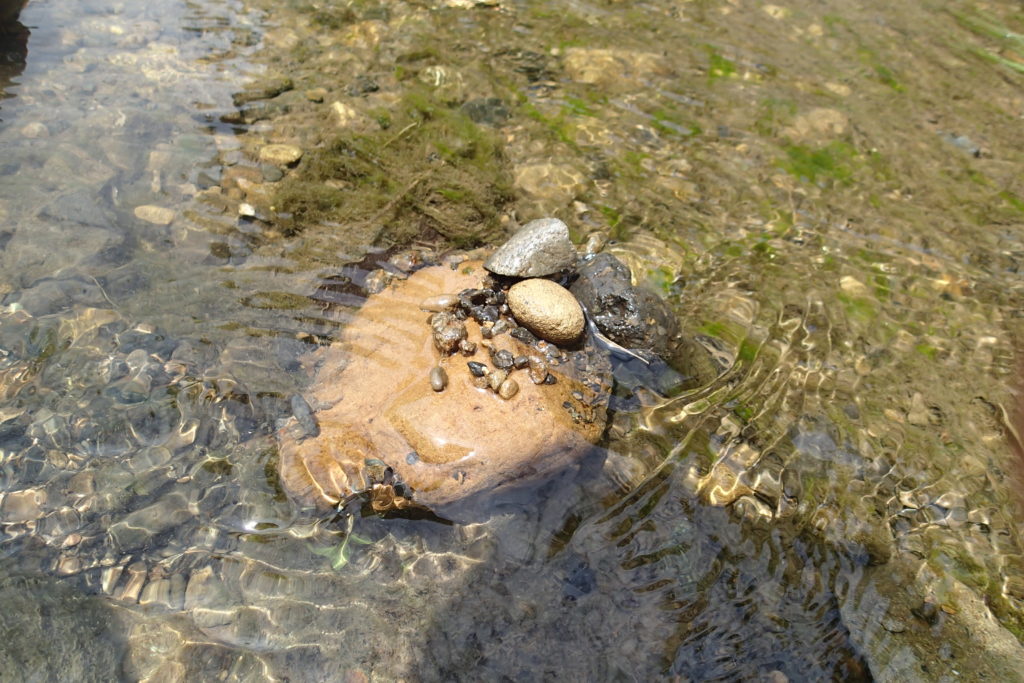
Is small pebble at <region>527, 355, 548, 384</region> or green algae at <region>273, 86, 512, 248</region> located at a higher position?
green algae at <region>273, 86, 512, 248</region>

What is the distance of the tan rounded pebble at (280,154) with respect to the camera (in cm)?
498

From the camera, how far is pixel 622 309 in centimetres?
386

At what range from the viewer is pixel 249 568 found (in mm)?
2941

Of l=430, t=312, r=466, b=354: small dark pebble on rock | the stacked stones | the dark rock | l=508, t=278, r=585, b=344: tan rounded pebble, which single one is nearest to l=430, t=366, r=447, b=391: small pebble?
the stacked stones

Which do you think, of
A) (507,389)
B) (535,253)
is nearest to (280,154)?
(535,253)

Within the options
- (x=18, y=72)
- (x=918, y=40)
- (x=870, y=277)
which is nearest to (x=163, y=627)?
(x=870, y=277)

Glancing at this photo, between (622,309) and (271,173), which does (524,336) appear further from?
(271,173)

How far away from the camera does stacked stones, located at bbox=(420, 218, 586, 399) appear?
3531 millimetres

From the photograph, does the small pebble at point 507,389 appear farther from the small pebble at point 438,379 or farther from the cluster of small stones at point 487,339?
the small pebble at point 438,379

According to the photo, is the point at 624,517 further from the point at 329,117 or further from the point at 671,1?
the point at 671,1

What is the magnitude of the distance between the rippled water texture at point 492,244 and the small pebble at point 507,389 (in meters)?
0.59

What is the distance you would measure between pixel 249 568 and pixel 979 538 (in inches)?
155

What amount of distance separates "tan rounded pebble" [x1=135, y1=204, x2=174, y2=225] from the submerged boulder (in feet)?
5.96

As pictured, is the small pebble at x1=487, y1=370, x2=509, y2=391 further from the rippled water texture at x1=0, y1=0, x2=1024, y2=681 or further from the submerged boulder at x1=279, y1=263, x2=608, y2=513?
the rippled water texture at x1=0, y1=0, x2=1024, y2=681
